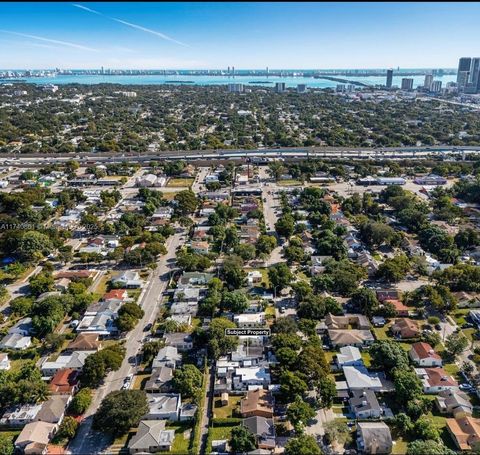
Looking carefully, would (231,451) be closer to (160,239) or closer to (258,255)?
(258,255)

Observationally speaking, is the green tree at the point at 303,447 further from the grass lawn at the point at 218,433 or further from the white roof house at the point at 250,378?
the white roof house at the point at 250,378

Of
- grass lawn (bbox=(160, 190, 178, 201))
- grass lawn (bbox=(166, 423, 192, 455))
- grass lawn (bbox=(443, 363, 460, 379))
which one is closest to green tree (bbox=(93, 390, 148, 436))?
grass lawn (bbox=(166, 423, 192, 455))

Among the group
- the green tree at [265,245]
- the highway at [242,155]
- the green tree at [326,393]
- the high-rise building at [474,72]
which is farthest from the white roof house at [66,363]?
the high-rise building at [474,72]

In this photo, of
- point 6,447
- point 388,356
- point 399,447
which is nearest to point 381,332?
point 388,356

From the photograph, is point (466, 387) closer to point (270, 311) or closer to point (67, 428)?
point (270, 311)

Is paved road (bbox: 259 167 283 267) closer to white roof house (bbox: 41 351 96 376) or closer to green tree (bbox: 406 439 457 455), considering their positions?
white roof house (bbox: 41 351 96 376)
